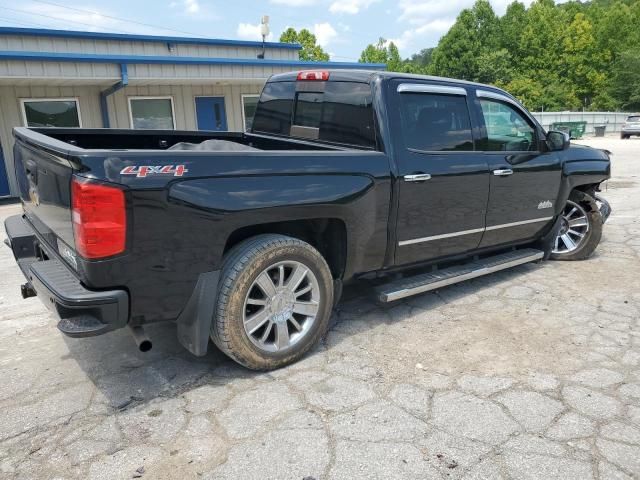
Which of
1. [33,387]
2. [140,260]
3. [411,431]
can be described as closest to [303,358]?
[411,431]

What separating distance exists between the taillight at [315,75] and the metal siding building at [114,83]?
857cm

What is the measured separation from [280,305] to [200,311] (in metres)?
0.56

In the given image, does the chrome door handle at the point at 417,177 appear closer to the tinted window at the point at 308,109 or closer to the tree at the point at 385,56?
the tinted window at the point at 308,109

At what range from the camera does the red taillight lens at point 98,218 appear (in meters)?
2.52

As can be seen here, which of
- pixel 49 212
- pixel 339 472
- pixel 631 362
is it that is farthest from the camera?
pixel 631 362

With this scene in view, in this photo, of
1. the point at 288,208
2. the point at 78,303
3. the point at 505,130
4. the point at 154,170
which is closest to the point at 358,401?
the point at 288,208

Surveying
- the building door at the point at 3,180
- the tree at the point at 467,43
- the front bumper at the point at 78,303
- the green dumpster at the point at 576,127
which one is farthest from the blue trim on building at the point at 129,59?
the tree at the point at 467,43

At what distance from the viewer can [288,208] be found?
3.15 m

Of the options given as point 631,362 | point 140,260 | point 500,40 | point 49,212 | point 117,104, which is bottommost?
point 631,362

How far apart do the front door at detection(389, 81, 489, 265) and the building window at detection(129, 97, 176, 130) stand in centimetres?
1146

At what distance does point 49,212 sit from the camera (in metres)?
3.08

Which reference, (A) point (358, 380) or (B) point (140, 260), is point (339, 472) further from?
(B) point (140, 260)

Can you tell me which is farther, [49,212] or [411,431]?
[49,212]

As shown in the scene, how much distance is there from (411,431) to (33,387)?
2.30 metres
